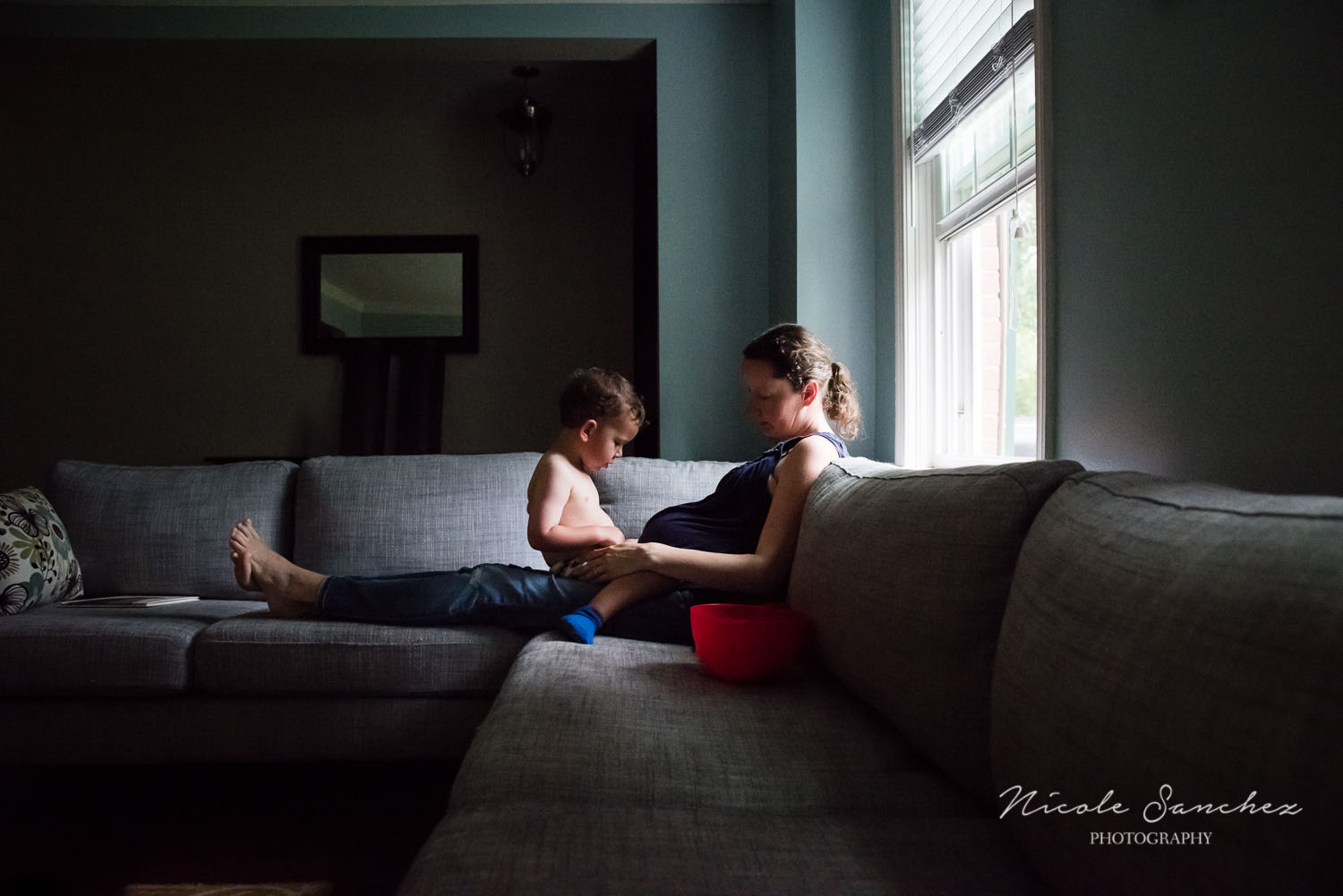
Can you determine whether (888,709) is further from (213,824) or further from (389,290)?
(389,290)

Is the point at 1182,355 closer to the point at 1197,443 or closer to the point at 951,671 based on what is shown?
the point at 1197,443

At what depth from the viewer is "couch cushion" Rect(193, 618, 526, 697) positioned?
193cm

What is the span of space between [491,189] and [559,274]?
612 mm

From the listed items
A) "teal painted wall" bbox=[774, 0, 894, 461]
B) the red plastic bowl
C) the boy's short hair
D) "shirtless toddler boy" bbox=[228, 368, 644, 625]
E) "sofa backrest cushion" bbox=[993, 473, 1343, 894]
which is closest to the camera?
"sofa backrest cushion" bbox=[993, 473, 1343, 894]

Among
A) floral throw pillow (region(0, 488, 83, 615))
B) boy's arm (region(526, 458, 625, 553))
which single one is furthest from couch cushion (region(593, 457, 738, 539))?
floral throw pillow (region(0, 488, 83, 615))

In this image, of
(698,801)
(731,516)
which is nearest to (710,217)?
(731,516)

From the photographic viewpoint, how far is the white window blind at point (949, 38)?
1951 millimetres

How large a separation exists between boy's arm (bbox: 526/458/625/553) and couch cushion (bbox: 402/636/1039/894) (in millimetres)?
600

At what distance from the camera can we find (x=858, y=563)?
1.31 meters

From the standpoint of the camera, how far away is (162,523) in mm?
2514

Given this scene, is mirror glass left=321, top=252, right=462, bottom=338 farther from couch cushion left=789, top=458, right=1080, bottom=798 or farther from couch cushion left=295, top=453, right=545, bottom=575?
couch cushion left=789, top=458, right=1080, bottom=798

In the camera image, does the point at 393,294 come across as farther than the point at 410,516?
Yes

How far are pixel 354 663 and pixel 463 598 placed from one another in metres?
0.27

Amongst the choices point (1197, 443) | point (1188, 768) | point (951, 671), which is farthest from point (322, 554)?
point (1188, 768)
